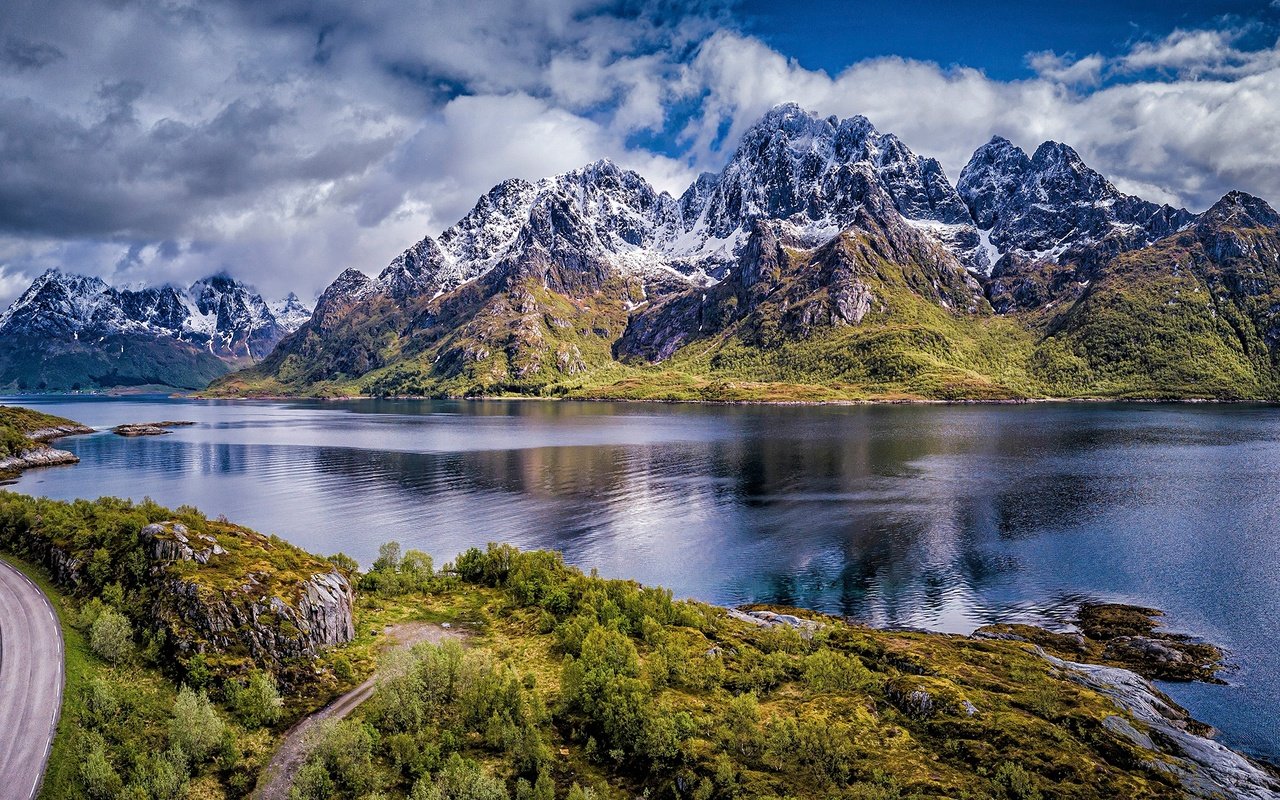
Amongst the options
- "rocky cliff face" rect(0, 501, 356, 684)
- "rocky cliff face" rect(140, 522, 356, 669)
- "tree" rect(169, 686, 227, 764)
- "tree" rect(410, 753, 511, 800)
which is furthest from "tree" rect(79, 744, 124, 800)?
"tree" rect(410, 753, 511, 800)

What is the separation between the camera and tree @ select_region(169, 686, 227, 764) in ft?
101

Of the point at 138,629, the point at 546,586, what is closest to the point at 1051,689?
the point at 546,586

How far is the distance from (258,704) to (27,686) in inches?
481

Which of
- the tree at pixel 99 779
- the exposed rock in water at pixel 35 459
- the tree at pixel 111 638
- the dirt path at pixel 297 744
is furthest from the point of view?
the exposed rock in water at pixel 35 459

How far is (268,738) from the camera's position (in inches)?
1334

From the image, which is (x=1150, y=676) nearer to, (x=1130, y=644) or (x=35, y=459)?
(x=1130, y=644)

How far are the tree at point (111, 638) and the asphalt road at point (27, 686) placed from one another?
6.09ft

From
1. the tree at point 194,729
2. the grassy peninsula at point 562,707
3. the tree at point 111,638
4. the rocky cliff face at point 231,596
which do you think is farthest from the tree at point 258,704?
A: the tree at point 111,638

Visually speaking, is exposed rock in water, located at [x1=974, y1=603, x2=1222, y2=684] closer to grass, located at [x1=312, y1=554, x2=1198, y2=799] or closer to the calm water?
the calm water

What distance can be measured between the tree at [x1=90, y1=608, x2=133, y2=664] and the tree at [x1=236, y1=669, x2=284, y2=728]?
27.1ft

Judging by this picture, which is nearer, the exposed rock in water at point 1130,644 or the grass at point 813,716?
the grass at point 813,716

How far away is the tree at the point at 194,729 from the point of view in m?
30.8

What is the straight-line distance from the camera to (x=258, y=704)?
35.5m

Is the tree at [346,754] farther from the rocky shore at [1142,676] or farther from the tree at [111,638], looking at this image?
the rocky shore at [1142,676]
